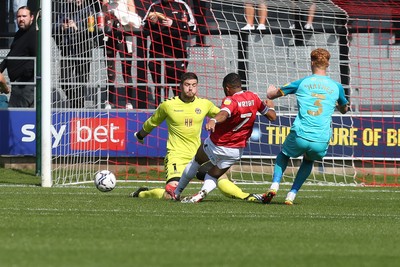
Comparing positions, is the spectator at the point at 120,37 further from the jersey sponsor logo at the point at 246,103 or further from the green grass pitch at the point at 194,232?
the jersey sponsor logo at the point at 246,103

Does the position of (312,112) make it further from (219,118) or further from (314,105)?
(219,118)

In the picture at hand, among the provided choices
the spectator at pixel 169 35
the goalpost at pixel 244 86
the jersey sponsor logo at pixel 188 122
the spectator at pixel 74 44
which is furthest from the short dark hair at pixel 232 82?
the spectator at pixel 169 35

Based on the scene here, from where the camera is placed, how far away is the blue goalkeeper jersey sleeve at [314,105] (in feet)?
40.4

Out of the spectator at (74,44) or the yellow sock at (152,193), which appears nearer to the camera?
the yellow sock at (152,193)

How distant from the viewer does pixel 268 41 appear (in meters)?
20.9

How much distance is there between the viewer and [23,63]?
19234 millimetres

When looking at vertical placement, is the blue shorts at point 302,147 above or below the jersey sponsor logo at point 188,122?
below

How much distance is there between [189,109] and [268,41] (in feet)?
25.0

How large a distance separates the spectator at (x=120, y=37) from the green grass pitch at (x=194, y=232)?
566 centimetres

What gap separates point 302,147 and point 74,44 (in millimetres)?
6000

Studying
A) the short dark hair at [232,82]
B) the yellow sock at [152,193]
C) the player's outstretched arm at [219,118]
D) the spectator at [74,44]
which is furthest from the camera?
the spectator at [74,44]

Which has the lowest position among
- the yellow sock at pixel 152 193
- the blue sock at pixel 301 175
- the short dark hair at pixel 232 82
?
the yellow sock at pixel 152 193

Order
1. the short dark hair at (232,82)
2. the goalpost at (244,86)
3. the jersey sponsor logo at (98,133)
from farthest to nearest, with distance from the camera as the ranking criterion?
1. the jersey sponsor logo at (98,133)
2. the goalpost at (244,86)
3. the short dark hair at (232,82)

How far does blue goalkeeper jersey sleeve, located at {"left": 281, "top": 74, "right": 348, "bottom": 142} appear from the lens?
1233 centimetres
